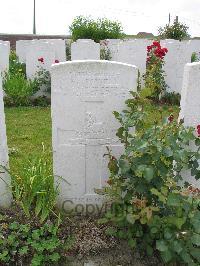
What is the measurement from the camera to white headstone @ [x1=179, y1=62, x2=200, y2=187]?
3.29 metres

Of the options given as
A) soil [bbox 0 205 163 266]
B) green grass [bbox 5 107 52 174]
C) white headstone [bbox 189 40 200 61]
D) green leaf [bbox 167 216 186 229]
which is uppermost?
white headstone [bbox 189 40 200 61]

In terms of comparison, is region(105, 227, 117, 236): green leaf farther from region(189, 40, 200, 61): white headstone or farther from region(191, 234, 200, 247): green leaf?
region(189, 40, 200, 61): white headstone

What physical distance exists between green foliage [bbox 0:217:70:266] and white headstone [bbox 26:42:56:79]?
18.8ft

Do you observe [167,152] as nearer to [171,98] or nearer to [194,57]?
[171,98]

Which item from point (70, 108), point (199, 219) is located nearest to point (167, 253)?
point (199, 219)

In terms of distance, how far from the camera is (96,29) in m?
17.4

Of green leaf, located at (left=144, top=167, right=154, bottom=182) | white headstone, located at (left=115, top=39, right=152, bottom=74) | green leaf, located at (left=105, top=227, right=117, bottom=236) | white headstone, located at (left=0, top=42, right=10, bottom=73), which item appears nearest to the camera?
green leaf, located at (left=144, top=167, right=154, bottom=182)

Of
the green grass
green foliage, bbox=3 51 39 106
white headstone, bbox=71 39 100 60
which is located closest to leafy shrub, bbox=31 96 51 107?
green foliage, bbox=3 51 39 106

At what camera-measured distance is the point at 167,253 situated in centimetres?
273

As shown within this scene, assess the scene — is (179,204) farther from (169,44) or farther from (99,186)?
(169,44)

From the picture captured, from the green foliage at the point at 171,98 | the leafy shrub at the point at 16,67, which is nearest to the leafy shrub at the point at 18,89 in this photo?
the leafy shrub at the point at 16,67

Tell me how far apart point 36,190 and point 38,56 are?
A: 218 inches

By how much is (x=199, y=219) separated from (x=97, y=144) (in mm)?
1157

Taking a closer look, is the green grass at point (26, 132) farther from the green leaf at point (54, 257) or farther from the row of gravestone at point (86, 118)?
the green leaf at point (54, 257)
